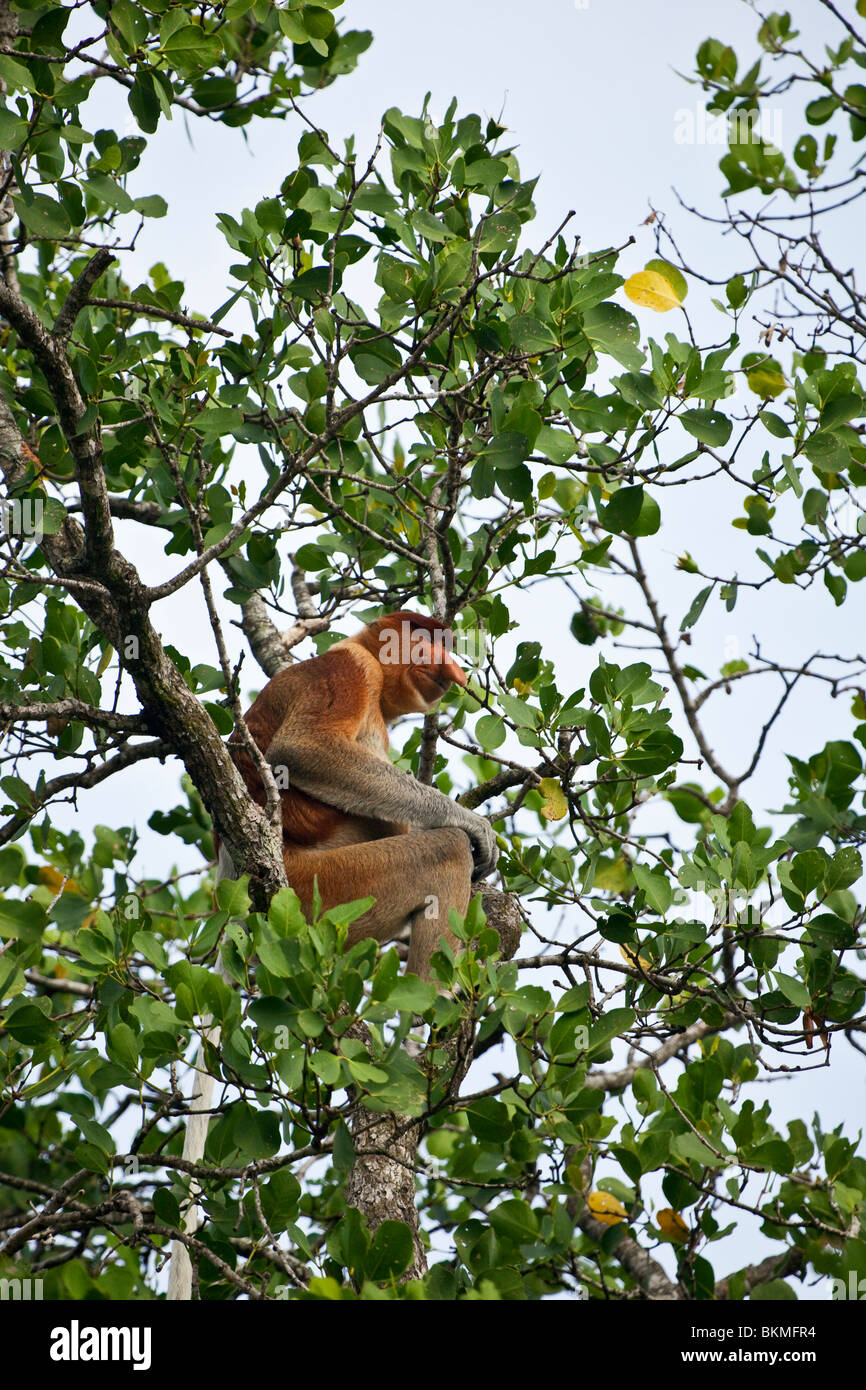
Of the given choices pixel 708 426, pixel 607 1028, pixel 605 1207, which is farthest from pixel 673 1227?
pixel 708 426

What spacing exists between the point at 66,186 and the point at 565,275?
4.16 feet

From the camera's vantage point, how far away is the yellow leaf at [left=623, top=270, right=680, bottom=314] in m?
3.00

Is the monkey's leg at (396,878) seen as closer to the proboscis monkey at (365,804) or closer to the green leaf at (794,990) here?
the proboscis monkey at (365,804)

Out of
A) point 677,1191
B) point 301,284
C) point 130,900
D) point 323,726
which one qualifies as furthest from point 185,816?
point 677,1191

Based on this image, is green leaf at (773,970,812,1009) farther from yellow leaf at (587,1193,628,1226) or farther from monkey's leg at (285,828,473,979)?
monkey's leg at (285,828,473,979)

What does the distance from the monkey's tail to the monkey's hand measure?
33.6 inches

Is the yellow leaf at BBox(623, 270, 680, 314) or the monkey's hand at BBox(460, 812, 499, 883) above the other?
the yellow leaf at BBox(623, 270, 680, 314)

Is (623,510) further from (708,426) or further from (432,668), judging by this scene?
(432,668)

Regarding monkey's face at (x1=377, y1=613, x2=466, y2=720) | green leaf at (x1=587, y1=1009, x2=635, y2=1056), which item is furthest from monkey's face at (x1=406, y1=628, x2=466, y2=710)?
green leaf at (x1=587, y1=1009, x2=635, y2=1056)

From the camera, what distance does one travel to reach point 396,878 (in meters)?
3.58

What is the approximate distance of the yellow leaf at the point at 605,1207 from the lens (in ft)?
8.41

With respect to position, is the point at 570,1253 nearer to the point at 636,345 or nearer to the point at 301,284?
the point at 636,345
